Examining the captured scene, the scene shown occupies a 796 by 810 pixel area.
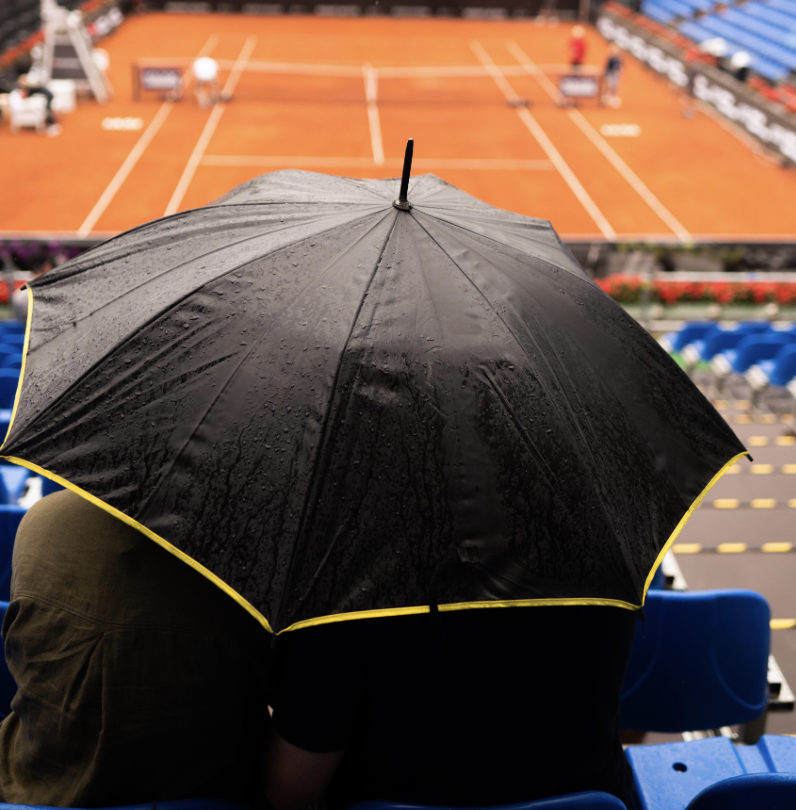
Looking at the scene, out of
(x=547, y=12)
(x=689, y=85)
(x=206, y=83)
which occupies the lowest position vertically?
(x=206, y=83)

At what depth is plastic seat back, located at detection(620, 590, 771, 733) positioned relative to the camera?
2.40m

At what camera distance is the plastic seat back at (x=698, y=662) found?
240 centimetres

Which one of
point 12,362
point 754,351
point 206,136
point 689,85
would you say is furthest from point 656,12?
point 12,362

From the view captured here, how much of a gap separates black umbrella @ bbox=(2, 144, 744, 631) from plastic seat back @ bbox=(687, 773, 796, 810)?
565 millimetres

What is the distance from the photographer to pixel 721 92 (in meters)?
18.8

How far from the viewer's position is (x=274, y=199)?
1943 millimetres

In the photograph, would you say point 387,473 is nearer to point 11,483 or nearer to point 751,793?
point 751,793

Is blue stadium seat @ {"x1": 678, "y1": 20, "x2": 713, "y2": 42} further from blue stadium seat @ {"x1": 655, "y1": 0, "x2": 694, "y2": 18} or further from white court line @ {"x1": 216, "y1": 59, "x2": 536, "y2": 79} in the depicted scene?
white court line @ {"x1": 216, "y1": 59, "x2": 536, "y2": 79}

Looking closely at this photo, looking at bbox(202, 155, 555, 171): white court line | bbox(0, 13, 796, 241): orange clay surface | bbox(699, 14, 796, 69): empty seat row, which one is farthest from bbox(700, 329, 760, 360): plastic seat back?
bbox(699, 14, 796, 69): empty seat row

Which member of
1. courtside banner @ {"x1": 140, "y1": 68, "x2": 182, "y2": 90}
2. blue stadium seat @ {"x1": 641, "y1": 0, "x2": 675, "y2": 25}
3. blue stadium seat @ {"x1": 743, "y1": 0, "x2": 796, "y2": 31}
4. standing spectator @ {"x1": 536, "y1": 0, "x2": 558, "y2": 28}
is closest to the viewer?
courtside banner @ {"x1": 140, "y1": 68, "x2": 182, "y2": 90}

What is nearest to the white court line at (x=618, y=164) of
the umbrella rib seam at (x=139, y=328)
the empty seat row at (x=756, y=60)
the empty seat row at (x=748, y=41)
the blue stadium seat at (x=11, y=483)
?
the empty seat row at (x=756, y=60)

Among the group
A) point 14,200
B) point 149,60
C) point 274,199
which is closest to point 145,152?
point 14,200

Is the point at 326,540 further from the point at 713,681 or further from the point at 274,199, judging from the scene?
the point at 713,681

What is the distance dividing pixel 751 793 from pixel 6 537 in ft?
7.61
